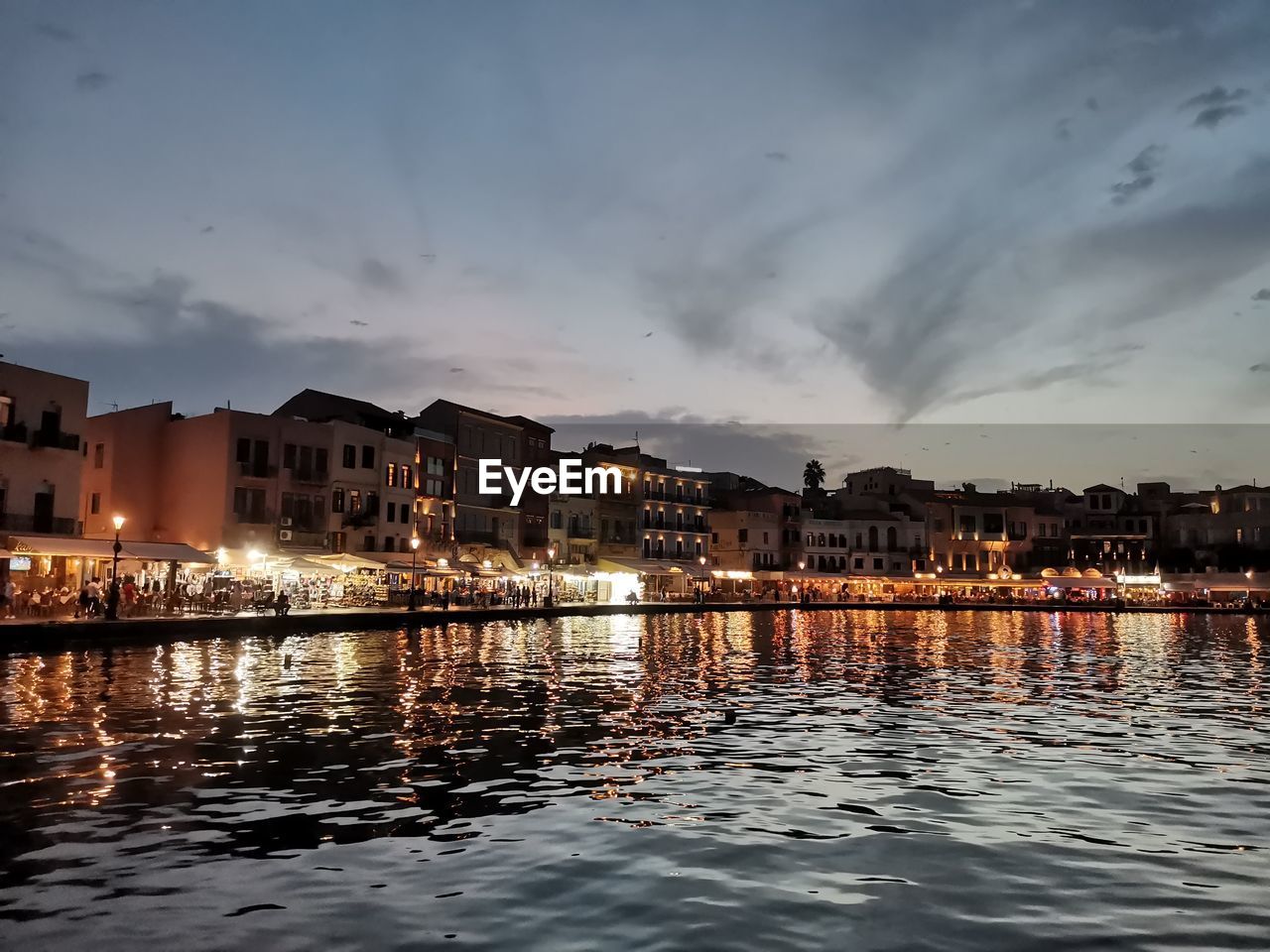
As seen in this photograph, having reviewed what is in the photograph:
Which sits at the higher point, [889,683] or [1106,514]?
[1106,514]

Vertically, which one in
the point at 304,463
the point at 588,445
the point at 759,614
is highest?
the point at 588,445

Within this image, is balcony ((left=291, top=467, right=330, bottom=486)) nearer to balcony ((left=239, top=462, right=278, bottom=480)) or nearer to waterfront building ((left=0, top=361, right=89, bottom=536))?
balcony ((left=239, top=462, right=278, bottom=480))

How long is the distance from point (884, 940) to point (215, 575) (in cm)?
4687

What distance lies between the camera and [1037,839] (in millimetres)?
11375

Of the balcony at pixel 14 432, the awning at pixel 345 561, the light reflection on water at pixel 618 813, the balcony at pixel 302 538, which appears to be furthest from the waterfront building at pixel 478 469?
the light reflection on water at pixel 618 813

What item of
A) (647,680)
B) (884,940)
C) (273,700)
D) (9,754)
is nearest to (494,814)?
(884,940)

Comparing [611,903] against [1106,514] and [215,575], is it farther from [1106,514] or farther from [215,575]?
[1106,514]

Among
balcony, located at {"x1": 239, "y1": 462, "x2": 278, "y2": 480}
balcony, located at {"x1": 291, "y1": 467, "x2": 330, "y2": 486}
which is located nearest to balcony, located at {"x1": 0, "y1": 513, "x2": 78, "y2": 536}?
balcony, located at {"x1": 239, "y1": 462, "x2": 278, "y2": 480}

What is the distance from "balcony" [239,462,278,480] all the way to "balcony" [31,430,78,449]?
1003cm

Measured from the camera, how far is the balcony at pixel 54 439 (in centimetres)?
4253

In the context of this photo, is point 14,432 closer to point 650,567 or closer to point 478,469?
point 478,469

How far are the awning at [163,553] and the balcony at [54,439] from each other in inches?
234

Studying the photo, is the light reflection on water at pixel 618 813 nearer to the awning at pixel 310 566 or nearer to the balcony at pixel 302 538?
the awning at pixel 310 566

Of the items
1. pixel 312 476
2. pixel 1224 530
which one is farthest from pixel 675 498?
pixel 1224 530
